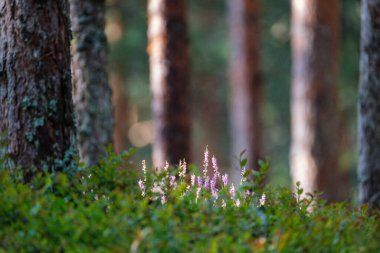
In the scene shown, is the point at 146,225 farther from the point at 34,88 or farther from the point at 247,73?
the point at 247,73

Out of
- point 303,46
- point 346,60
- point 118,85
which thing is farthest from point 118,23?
point 303,46

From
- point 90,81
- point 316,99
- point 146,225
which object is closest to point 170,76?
point 316,99

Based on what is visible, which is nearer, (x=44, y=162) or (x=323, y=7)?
(x=44, y=162)

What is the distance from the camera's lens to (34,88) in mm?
4973

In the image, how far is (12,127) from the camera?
4.98 metres

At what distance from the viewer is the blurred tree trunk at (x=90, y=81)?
8.44 meters

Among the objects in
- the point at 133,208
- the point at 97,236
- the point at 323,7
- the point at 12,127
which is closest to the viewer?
the point at 97,236

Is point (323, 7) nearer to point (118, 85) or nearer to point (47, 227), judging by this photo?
point (47, 227)

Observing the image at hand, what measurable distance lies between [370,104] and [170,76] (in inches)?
184

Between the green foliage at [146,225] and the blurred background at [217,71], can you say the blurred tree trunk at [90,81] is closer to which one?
the green foliage at [146,225]

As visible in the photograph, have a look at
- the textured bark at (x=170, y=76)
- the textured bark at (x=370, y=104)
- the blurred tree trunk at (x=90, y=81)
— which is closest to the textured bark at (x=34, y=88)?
the blurred tree trunk at (x=90, y=81)

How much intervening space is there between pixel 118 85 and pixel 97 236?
889 inches

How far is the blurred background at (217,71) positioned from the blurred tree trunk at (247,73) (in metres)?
4.21

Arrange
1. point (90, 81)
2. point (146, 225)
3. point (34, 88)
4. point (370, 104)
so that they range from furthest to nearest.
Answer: point (90, 81) < point (370, 104) < point (34, 88) < point (146, 225)
